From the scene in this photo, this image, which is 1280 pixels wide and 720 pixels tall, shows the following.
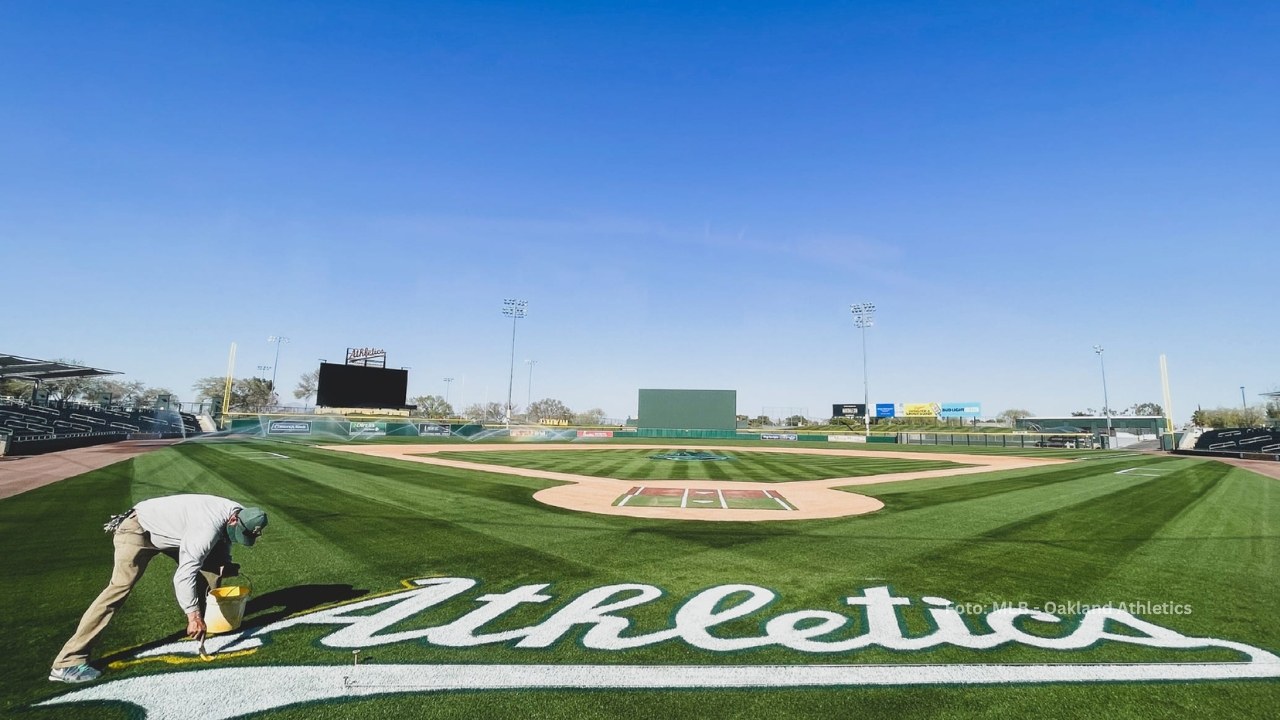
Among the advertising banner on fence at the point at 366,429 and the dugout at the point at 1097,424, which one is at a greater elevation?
the dugout at the point at 1097,424

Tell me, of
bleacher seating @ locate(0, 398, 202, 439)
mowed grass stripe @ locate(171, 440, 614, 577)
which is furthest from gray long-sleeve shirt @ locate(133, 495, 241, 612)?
bleacher seating @ locate(0, 398, 202, 439)

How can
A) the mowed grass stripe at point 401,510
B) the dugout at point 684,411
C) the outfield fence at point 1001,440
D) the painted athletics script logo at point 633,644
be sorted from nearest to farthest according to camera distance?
the painted athletics script logo at point 633,644 → the mowed grass stripe at point 401,510 → the outfield fence at point 1001,440 → the dugout at point 684,411

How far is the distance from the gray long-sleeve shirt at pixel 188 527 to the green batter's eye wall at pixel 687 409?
77232mm


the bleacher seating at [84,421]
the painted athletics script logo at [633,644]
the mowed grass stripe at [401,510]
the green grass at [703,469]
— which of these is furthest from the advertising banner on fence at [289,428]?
the painted athletics script logo at [633,644]

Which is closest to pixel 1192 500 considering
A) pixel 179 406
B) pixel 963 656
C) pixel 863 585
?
pixel 863 585

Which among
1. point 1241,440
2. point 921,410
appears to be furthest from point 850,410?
point 1241,440

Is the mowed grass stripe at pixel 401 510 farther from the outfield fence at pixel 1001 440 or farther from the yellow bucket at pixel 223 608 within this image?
the outfield fence at pixel 1001 440

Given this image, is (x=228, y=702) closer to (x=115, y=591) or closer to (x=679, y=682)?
(x=115, y=591)

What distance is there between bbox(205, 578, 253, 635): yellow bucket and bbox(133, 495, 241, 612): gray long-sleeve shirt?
0.53m

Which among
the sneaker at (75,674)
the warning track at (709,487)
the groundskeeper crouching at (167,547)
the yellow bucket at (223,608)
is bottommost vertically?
the warning track at (709,487)

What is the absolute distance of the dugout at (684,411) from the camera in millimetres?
81562

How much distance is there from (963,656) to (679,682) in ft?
10.6

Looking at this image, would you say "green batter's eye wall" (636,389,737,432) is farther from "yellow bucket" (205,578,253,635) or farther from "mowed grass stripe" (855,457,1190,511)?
"yellow bucket" (205,578,253,635)

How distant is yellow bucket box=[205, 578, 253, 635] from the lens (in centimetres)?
607
